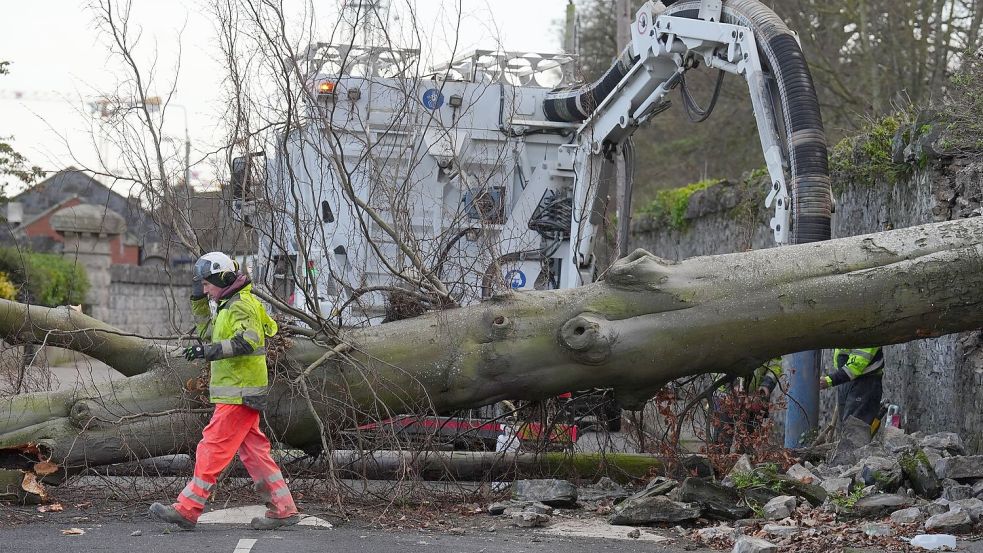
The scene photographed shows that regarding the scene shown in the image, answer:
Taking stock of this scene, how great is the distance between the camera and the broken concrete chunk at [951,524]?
6.20 metres

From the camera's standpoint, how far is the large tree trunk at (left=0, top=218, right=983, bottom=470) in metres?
6.97

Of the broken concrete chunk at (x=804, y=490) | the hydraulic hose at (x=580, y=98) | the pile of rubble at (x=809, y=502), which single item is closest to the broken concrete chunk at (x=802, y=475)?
the pile of rubble at (x=809, y=502)

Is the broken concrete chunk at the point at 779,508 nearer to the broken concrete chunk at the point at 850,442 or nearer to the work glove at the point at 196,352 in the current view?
the broken concrete chunk at the point at 850,442

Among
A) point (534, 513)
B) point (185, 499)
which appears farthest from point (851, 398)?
point (185, 499)

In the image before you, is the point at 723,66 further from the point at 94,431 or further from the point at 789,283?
the point at 94,431

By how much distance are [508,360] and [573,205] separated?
192 inches

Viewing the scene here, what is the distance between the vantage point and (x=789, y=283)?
701cm

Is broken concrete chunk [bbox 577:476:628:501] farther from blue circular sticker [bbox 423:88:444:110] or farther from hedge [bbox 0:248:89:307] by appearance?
hedge [bbox 0:248:89:307]

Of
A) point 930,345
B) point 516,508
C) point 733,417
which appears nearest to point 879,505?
point 733,417

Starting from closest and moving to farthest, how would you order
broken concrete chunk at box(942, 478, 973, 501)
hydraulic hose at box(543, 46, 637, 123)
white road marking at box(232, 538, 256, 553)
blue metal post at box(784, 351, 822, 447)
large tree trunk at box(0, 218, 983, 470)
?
1. white road marking at box(232, 538, 256, 553)
2. broken concrete chunk at box(942, 478, 973, 501)
3. large tree trunk at box(0, 218, 983, 470)
4. blue metal post at box(784, 351, 822, 447)
5. hydraulic hose at box(543, 46, 637, 123)

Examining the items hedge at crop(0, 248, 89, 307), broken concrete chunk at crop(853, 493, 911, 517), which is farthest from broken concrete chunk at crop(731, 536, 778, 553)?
hedge at crop(0, 248, 89, 307)

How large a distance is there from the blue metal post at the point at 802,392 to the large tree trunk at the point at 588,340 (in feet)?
7.58

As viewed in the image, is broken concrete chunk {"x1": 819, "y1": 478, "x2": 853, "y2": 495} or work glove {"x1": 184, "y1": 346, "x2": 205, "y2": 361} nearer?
work glove {"x1": 184, "y1": 346, "x2": 205, "y2": 361}

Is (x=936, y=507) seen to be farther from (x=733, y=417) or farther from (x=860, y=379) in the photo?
(x=860, y=379)
